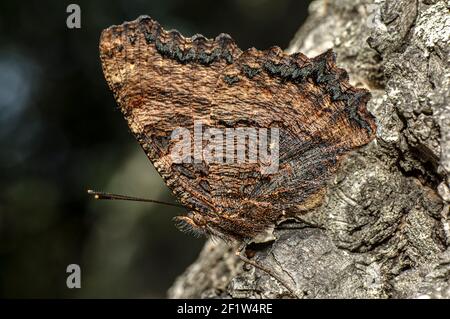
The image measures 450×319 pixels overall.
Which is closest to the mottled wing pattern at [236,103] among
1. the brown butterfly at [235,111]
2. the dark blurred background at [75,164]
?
the brown butterfly at [235,111]

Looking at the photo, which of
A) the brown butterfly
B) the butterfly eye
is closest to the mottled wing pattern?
the brown butterfly

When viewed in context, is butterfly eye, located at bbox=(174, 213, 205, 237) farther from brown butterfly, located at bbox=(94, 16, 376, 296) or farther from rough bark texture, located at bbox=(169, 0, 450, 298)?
rough bark texture, located at bbox=(169, 0, 450, 298)

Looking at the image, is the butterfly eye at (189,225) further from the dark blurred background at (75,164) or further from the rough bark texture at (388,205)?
the dark blurred background at (75,164)

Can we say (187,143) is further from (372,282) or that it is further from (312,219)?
(372,282)

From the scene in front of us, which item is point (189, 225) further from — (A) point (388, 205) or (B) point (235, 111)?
(A) point (388, 205)

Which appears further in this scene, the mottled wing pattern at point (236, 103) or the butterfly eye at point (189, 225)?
the butterfly eye at point (189, 225)

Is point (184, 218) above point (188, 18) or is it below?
below
